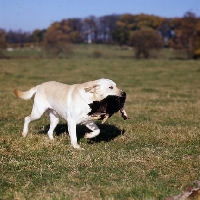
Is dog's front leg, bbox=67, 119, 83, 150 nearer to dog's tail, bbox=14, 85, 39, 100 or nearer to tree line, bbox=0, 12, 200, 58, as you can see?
dog's tail, bbox=14, 85, 39, 100

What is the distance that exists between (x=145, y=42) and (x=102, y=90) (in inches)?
2153

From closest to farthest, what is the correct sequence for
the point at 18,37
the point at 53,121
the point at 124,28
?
the point at 53,121 → the point at 18,37 → the point at 124,28

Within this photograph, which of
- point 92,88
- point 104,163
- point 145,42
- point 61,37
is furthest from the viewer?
point 61,37

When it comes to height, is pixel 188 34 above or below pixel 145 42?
above

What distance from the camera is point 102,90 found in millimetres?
7750

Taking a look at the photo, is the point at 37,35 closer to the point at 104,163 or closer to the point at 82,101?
the point at 82,101

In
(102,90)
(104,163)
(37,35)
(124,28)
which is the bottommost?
(104,163)

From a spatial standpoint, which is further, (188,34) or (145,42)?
(188,34)

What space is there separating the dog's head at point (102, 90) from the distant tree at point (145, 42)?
5257 centimetres

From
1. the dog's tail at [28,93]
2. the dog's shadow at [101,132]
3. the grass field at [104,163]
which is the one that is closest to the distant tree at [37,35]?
the grass field at [104,163]

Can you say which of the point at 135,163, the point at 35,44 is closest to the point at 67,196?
the point at 135,163

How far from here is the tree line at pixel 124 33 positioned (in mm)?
62188

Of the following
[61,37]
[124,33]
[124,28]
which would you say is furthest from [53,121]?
[124,28]

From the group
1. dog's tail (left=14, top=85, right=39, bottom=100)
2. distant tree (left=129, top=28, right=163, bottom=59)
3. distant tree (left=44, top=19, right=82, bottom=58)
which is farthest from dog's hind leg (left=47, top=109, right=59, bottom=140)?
distant tree (left=44, top=19, right=82, bottom=58)
